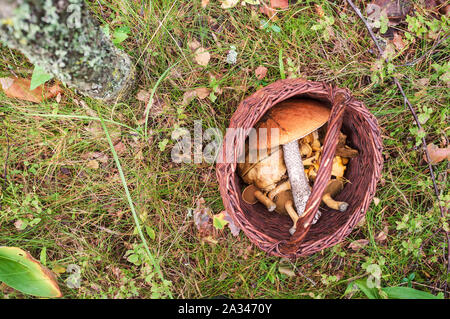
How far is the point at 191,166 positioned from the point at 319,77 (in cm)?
110

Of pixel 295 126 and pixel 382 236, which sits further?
pixel 382 236

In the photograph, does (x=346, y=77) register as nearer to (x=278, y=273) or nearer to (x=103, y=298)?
(x=278, y=273)

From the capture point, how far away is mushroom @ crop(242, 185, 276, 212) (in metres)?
1.96

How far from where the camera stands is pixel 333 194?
2104mm

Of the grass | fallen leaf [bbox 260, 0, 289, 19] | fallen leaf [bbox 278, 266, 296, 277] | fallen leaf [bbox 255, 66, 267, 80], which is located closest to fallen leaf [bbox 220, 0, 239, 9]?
the grass

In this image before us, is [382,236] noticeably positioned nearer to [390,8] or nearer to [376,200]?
[376,200]

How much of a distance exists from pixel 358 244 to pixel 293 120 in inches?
43.7

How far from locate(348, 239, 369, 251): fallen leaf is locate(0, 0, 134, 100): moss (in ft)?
6.36

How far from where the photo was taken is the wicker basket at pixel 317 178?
1.54m

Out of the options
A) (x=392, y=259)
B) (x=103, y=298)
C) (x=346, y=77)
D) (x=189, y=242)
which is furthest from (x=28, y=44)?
(x=392, y=259)

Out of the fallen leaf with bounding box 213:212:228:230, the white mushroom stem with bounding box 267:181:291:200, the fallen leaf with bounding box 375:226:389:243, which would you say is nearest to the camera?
the white mushroom stem with bounding box 267:181:291:200

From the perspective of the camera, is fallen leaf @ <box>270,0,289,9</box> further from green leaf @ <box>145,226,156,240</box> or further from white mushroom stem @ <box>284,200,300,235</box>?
green leaf @ <box>145,226,156,240</box>

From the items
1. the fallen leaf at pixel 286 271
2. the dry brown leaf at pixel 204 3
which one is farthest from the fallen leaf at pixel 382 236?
the dry brown leaf at pixel 204 3

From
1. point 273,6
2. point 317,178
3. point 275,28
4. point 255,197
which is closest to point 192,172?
point 255,197
